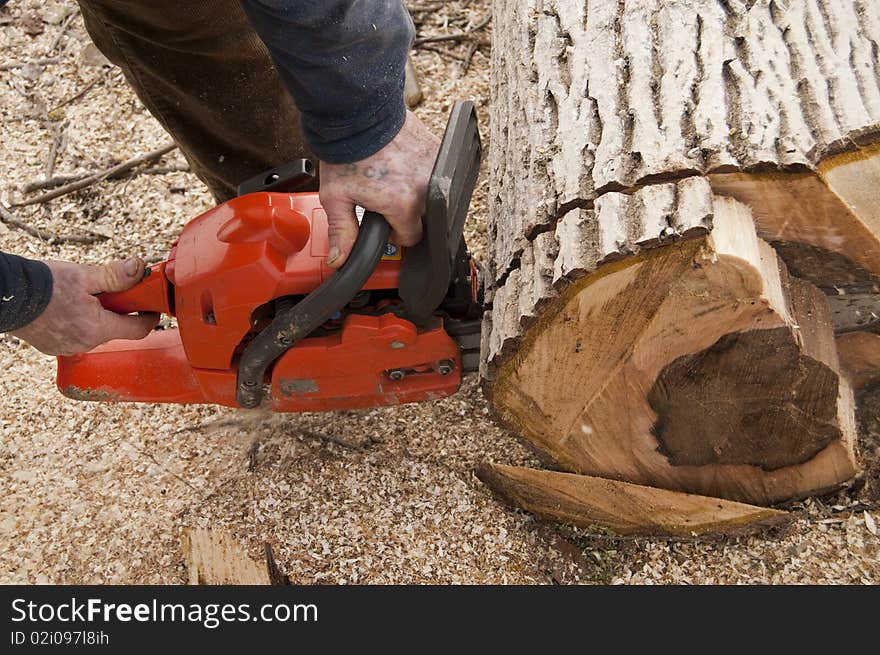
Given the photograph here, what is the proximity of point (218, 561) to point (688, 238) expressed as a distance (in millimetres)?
1531

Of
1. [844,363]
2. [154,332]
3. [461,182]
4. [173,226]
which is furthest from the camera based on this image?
[173,226]

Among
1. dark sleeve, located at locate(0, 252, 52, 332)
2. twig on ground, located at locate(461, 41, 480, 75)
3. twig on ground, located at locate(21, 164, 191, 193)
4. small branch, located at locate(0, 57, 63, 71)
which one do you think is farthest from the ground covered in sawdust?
small branch, located at locate(0, 57, 63, 71)

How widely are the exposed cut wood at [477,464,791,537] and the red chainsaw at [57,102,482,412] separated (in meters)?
0.35

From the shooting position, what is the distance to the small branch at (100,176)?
348 cm

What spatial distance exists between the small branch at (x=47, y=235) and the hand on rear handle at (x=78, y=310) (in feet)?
3.86

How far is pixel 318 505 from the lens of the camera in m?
2.45

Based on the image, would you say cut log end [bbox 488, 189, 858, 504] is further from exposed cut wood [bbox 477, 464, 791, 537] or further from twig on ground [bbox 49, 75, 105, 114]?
twig on ground [bbox 49, 75, 105, 114]

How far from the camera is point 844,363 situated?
2.34 metres

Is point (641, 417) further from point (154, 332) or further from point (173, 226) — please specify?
point (173, 226)

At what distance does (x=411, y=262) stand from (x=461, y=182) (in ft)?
0.78

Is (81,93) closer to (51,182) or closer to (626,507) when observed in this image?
(51,182)

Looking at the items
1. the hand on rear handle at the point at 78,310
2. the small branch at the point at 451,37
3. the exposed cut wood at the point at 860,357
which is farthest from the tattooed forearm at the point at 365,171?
the small branch at the point at 451,37

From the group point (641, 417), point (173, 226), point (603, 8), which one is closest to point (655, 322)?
point (641, 417)

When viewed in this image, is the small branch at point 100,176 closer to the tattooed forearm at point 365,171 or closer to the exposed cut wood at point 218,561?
the exposed cut wood at point 218,561
